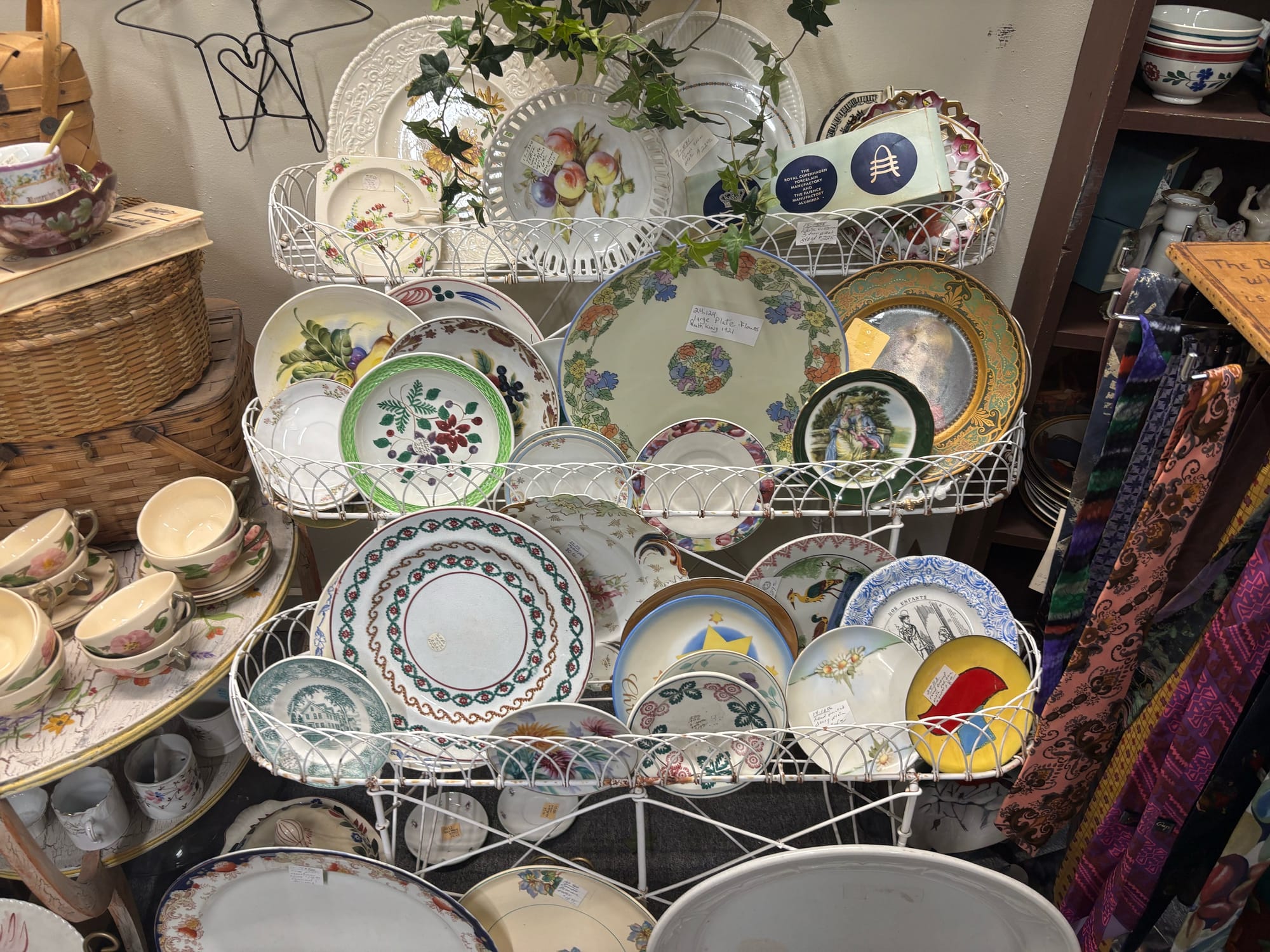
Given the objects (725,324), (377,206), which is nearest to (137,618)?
(377,206)

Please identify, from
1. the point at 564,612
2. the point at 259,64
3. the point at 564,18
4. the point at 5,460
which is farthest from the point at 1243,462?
the point at 5,460

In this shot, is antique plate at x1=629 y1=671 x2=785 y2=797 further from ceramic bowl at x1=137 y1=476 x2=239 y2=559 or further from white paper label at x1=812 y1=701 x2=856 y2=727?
ceramic bowl at x1=137 y1=476 x2=239 y2=559

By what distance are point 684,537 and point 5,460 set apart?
0.96 meters

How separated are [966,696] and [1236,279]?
1.81 feet

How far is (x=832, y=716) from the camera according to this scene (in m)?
1.11

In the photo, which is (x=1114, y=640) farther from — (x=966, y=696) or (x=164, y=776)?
(x=164, y=776)

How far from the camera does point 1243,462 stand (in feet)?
3.20

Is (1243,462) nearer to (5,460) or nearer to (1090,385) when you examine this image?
(1090,385)

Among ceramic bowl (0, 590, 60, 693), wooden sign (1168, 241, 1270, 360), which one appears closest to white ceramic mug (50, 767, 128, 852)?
ceramic bowl (0, 590, 60, 693)

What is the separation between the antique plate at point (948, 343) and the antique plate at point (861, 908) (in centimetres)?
55

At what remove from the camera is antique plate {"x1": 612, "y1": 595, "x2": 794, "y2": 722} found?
1.12 meters

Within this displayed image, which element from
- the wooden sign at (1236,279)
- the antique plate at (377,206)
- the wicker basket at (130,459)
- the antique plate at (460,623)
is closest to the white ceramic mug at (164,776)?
the wicker basket at (130,459)

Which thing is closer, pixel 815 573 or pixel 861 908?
pixel 861 908

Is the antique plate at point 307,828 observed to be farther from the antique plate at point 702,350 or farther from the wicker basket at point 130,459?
the antique plate at point 702,350
